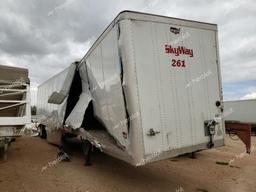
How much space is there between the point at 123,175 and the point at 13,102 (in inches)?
138

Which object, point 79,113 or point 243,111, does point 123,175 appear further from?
point 243,111

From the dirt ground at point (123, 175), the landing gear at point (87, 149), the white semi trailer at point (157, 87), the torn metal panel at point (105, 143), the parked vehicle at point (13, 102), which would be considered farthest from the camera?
the landing gear at point (87, 149)

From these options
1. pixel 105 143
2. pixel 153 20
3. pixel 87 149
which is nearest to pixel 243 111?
pixel 87 149

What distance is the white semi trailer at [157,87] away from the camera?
4.76 metres

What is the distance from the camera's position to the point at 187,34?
546cm

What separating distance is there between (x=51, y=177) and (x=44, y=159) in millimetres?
2204

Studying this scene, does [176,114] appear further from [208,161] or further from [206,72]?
Result: [208,161]

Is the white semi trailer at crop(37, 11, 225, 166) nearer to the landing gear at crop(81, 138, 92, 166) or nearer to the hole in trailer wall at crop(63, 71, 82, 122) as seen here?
the landing gear at crop(81, 138, 92, 166)

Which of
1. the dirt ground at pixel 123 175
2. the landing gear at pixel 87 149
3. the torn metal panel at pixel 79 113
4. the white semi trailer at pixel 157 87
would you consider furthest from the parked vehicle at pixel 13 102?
the white semi trailer at pixel 157 87

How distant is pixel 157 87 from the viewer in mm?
4977

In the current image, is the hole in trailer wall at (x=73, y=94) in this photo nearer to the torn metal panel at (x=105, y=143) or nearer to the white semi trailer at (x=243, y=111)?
the torn metal panel at (x=105, y=143)

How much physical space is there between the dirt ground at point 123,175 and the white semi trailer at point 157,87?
995 mm

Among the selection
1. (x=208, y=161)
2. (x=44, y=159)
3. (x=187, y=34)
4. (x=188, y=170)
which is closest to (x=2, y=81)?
(x=44, y=159)

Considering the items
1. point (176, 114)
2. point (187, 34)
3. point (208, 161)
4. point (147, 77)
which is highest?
point (187, 34)
